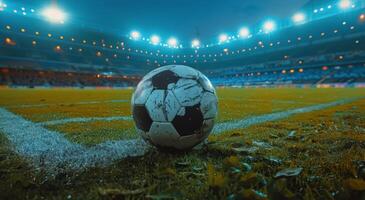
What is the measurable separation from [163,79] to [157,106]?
0.31 m

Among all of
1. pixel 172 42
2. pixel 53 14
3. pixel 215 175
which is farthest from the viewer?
pixel 172 42

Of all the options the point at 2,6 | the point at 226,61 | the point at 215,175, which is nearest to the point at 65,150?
the point at 215,175

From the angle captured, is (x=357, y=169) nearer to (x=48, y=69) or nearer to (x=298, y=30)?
(x=48, y=69)

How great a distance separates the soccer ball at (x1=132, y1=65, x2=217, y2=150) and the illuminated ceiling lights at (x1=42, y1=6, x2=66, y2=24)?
69.5m

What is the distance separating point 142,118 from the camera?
7.67 ft

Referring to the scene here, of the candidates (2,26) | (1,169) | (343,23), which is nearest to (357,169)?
(1,169)

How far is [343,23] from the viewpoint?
54250 millimetres

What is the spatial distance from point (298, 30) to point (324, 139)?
67.5 metres

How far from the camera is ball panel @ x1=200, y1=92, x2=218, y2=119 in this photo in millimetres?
2312

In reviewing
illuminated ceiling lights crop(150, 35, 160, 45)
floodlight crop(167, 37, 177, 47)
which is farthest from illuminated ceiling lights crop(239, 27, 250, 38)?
illuminated ceiling lights crop(150, 35, 160, 45)

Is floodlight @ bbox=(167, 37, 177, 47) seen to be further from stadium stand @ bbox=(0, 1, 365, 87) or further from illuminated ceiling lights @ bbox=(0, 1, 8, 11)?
illuminated ceiling lights @ bbox=(0, 1, 8, 11)

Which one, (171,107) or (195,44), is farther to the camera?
(195,44)

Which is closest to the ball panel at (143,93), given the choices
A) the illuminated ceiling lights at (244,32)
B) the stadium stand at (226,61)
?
the stadium stand at (226,61)

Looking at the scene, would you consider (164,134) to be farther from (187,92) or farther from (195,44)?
(195,44)
